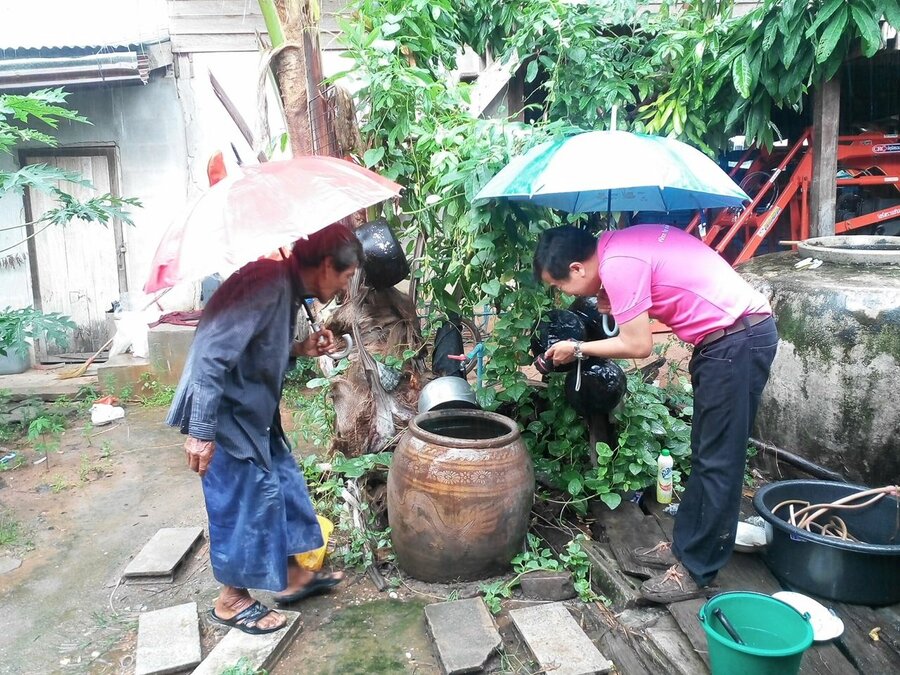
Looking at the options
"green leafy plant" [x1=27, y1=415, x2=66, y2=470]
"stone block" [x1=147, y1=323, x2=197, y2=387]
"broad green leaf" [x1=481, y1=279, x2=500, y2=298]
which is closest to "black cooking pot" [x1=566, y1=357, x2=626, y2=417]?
"broad green leaf" [x1=481, y1=279, x2=500, y2=298]

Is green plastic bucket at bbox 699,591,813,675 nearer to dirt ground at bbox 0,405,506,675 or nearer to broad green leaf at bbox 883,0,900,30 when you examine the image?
dirt ground at bbox 0,405,506,675

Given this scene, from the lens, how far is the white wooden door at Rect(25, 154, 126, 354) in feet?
26.8

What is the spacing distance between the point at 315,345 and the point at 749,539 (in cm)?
240

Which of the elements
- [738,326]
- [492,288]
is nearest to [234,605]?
[492,288]

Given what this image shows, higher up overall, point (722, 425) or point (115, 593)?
point (722, 425)

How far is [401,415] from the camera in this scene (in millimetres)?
4633

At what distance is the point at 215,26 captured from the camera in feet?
26.4

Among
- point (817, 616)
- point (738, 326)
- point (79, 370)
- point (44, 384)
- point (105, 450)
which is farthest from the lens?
point (79, 370)

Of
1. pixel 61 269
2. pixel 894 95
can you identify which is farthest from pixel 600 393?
pixel 61 269

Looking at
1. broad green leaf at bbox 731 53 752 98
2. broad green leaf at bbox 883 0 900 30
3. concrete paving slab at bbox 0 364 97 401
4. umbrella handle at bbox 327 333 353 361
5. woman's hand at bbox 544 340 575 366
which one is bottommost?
concrete paving slab at bbox 0 364 97 401

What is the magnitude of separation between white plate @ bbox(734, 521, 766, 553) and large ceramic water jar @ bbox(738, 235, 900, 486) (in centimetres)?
84

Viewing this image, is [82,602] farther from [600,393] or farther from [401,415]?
[600,393]

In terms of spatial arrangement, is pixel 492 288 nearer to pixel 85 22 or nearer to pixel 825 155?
pixel 825 155

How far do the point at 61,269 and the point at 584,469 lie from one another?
713 cm
